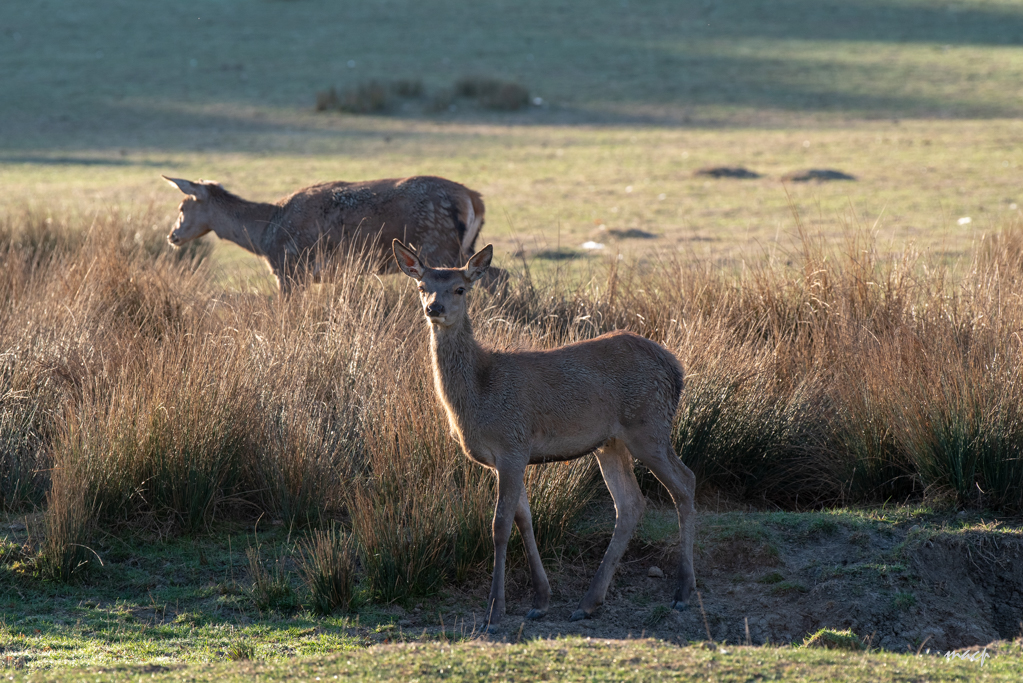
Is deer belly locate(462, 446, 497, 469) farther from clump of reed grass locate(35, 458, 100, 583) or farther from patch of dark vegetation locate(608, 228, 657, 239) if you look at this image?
patch of dark vegetation locate(608, 228, 657, 239)

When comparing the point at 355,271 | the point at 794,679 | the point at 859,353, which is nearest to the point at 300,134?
the point at 355,271

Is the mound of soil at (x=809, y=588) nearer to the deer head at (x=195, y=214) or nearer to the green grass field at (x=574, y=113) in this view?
the green grass field at (x=574, y=113)

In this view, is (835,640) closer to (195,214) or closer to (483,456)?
(483,456)

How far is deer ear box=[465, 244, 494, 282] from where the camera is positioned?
6.12 meters

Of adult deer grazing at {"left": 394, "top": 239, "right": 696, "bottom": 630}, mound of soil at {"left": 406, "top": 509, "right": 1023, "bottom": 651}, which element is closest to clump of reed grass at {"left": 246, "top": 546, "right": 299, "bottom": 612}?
mound of soil at {"left": 406, "top": 509, "right": 1023, "bottom": 651}

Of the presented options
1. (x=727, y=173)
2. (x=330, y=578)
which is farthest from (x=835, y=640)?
(x=727, y=173)

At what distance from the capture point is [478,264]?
631 cm

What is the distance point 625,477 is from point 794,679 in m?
2.14

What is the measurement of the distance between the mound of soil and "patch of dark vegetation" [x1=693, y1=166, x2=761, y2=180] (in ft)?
49.3

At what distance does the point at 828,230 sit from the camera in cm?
1569

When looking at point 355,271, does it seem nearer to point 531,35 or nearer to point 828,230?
point 828,230

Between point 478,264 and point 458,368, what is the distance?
0.60m

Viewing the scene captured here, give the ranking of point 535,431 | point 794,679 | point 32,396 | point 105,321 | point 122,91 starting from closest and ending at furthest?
point 794,679
point 535,431
point 32,396
point 105,321
point 122,91

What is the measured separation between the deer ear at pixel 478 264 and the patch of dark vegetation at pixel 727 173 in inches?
622
